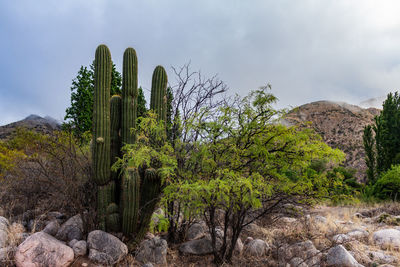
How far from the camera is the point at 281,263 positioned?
4.88 m

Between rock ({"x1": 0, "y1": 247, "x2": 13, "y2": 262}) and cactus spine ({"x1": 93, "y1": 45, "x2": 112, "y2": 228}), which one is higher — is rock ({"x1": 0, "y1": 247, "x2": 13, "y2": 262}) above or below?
below

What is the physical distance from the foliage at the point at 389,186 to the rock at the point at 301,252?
8.40 metres

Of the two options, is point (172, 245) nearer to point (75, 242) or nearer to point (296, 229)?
point (75, 242)

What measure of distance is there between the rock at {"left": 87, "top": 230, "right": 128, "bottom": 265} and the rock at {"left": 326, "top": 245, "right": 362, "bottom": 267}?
3813mm

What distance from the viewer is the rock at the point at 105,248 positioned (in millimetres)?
4730

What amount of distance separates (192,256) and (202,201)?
1.92 meters

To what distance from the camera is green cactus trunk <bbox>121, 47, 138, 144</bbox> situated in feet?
20.0

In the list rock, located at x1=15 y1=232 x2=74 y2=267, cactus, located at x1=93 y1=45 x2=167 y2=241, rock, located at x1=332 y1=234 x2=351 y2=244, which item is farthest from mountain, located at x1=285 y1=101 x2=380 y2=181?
rock, located at x1=15 y1=232 x2=74 y2=267

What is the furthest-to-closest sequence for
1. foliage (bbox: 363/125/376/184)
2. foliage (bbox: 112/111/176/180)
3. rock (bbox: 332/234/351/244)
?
foliage (bbox: 363/125/376/184) → rock (bbox: 332/234/351/244) → foliage (bbox: 112/111/176/180)

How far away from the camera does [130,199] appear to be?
17.6ft

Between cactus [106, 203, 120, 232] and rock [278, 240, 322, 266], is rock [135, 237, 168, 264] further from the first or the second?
rock [278, 240, 322, 266]

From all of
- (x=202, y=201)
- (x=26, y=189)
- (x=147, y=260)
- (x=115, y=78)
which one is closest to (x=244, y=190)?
(x=202, y=201)

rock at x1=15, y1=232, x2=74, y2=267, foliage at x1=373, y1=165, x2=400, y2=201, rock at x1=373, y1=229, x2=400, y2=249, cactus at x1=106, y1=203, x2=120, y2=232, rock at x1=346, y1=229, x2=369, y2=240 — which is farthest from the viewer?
foliage at x1=373, y1=165, x2=400, y2=201

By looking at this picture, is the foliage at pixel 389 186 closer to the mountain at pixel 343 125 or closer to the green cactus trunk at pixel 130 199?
the green cactus trunk at pixel 130 199
